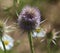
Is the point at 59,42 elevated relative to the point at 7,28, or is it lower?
lower

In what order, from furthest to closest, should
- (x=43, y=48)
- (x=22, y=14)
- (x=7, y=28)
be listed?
(x=43, y=48) < (x=7, y=28) < (x=22, y=14)

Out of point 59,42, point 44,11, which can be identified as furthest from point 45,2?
point 59,42

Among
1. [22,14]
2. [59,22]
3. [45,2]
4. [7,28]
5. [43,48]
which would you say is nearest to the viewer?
[22,14]

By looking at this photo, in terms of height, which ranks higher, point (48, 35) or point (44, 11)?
point (48, 35)

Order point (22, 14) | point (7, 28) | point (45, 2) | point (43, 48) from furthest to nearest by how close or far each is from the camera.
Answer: point (45, 2) → point (43, 48) → point (7, 28) → point (22, 14)

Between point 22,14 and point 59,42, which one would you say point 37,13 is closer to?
point 22,14

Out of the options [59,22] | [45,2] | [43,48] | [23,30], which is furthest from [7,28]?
[45,2]

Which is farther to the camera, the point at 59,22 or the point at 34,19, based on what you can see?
the point at 59,22

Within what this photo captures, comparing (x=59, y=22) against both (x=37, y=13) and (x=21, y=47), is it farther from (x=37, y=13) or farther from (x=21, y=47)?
(x=37, y=13)

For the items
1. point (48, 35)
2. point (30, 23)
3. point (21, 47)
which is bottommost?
point (21, 47)
